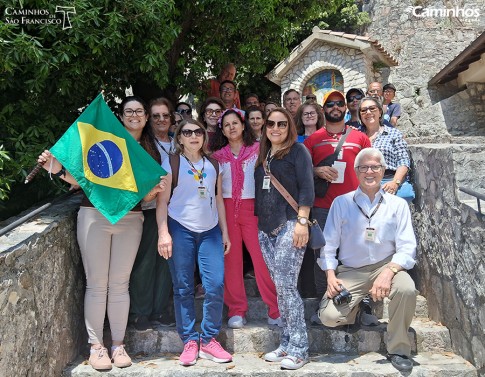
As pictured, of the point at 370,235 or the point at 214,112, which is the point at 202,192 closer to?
the point at 214,112

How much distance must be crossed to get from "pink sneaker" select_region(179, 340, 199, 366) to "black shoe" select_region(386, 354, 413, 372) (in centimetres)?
156

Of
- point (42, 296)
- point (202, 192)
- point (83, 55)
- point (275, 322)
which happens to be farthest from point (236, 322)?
point (83, 55)

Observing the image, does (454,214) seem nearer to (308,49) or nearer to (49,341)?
(49,341)

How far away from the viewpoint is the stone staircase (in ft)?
11.8

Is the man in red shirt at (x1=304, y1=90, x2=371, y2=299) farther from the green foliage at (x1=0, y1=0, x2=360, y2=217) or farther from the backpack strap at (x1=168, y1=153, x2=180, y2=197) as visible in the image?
the green foliage at (x1=0, y1=0, x2=360, y2=217)

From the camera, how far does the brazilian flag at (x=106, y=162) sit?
3.56m

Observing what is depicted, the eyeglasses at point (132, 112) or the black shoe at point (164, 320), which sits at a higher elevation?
the eyeglasses at point (132, 112)

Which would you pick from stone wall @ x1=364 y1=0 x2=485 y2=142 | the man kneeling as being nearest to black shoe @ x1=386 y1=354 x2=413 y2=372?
the man kneeling

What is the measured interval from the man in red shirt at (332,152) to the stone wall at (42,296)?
219cm

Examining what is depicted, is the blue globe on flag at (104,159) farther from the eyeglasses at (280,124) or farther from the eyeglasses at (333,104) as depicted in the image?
the eyeglasses at (333,104)

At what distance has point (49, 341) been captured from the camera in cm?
345

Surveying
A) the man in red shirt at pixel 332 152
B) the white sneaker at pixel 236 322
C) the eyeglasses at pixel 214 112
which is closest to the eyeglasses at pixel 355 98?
the man in red shirt at pixel 332 152

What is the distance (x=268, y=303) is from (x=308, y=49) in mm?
13528

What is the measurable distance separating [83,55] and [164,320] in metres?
2.61
